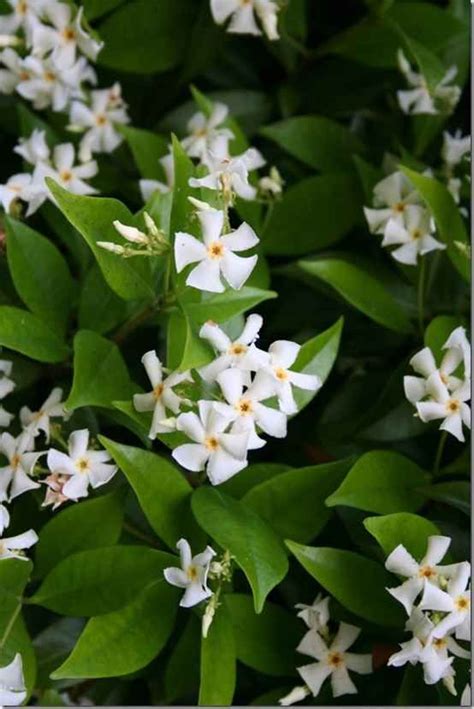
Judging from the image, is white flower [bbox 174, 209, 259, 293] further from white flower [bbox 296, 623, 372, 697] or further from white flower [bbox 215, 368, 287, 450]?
white flower [bbox 296, 623, 372, 697]

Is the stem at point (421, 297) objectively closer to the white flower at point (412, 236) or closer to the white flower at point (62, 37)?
the white flower at point (412, 236)

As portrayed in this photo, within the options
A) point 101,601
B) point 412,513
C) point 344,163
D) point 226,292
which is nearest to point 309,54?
point 344,163

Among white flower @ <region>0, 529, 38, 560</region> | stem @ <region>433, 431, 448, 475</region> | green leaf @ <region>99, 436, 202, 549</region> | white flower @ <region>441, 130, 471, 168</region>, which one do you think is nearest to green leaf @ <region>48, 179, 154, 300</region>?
green leaf @ <region>99, 436, 202, 549</region>

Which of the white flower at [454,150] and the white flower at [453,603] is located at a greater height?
the white flower at [454,150]

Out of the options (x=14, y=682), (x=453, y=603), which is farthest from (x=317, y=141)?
(x=14, y=682)

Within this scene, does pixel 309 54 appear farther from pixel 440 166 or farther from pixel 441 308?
pixel 441 308

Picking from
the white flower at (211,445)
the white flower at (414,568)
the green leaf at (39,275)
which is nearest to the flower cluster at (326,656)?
the white flower at (414,568)
